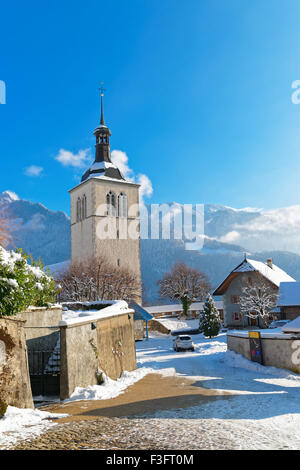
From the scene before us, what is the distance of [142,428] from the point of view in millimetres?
7730

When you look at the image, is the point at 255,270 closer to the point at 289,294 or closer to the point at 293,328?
the point at 289,294

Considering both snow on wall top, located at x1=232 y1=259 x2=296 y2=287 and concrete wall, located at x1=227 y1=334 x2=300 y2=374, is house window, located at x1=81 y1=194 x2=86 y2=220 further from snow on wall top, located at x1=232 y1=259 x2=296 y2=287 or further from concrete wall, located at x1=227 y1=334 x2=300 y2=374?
concrete wall, located at x1=227 y1=334 x2=300 y2=374

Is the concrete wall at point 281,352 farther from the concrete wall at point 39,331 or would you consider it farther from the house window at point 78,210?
the house window at point 78,210

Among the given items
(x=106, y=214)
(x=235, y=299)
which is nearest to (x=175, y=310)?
(x=235, y=299)

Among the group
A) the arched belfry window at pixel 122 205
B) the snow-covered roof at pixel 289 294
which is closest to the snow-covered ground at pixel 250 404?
the snow-covered roof at pixel 289 294

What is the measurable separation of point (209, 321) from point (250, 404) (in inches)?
1195

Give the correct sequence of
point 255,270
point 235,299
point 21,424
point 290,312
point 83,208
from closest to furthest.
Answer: point 21,424 → point 290,312 → point 255,270 → point 235,299 → point 83,208

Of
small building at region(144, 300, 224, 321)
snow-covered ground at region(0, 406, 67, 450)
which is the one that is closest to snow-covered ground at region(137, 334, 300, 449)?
snow-covered ground at region(0, 406, 67, 450)

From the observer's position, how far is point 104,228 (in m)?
66.0

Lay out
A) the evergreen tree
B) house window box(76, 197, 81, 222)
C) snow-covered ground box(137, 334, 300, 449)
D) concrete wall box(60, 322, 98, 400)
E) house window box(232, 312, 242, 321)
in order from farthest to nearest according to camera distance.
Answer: house window box(76, 197, 81, 222) → house window box(232, 312, 242, 321) → the evergreen tree → concrete wall box(60, 322, 98, 400) → snow-covered ground box(137, 334, 300, 449)

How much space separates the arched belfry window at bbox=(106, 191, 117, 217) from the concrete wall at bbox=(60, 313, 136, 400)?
1958 inches

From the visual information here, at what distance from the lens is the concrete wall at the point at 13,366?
28.6ft

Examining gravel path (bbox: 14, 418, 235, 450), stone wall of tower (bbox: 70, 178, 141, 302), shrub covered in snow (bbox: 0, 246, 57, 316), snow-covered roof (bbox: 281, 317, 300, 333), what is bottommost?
gravel path (bbox: 14, 418, 235, 450)

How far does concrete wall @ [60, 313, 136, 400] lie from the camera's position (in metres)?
11.3
